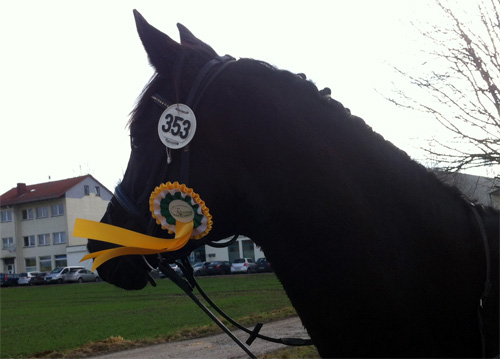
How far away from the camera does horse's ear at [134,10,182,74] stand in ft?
6.59

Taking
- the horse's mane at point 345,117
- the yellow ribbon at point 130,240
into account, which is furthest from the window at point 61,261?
the horse's mane at point 345,117

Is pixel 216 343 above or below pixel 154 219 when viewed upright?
below

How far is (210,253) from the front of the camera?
6191 centimetres

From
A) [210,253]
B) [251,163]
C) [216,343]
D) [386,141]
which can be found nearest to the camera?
[251,163]

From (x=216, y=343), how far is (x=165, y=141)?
9.17 meters

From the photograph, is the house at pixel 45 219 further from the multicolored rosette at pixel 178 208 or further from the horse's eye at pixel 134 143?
the multicolored rosette at pixel 178 208

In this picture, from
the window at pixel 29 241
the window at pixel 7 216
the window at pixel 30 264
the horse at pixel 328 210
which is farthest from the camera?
the window at pixel 7 216

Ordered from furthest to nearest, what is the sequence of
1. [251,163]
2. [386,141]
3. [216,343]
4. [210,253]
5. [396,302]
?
[210,253] → [216,343] → [386,141] → [251,163] → [396,302]

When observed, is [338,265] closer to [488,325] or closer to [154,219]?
[488,325]

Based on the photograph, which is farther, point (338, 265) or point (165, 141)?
point (165, 141)

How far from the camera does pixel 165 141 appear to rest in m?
1.96

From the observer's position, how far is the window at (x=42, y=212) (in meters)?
69.1

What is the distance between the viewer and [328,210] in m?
1.79

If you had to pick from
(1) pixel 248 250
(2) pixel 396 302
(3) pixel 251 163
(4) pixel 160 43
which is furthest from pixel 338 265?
(1) pixel 248 250
